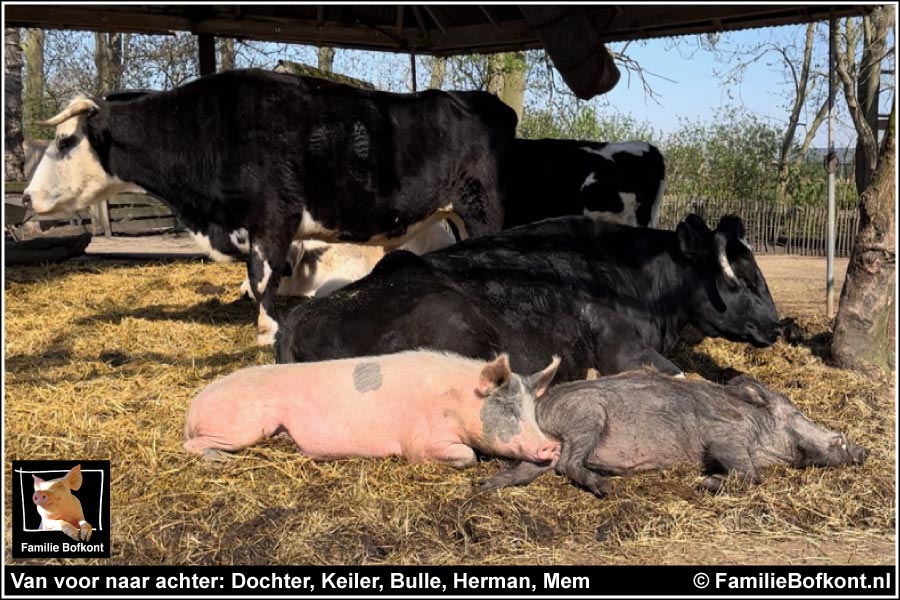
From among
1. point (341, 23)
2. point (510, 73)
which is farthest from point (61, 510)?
point (510, 73)

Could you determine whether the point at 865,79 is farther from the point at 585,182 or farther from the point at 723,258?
the point at 723,258

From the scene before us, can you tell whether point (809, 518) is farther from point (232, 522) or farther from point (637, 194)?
point (637, 194)

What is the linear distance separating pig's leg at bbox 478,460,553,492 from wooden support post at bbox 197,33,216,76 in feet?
21.5

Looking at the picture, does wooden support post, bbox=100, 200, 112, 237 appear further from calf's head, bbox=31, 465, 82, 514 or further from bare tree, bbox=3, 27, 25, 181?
calf's head, bbox=31, 465, 82, 514

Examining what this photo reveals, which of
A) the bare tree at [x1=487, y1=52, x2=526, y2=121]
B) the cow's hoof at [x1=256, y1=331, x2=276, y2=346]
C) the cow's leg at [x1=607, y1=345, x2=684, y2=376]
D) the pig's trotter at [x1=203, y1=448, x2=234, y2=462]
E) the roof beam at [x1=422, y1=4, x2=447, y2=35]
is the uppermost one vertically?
the bare tree at [x1=487, y1=52, x2=526, y2=121]

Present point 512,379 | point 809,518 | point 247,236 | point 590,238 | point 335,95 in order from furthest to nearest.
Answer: point 335,95 < point 247,236 < point 590,238 < point 512,379 < point 809,518

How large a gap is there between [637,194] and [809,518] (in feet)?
20.0

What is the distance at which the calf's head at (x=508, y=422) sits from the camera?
4797 mm

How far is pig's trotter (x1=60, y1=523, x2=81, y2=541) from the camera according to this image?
3.91 meters

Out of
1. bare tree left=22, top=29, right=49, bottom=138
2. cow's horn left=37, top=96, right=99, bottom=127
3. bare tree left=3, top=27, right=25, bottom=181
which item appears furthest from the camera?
bare tree left=22, top=29, right=49, bottom=138

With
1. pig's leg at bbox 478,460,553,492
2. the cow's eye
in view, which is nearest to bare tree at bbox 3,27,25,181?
the cow's eye

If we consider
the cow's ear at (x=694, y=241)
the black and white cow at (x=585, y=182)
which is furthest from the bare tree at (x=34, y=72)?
the cow's ear at (x=694, y=241)
